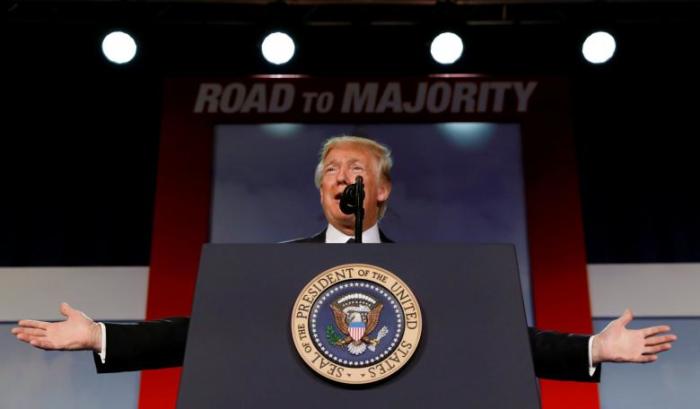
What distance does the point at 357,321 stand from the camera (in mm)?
1202

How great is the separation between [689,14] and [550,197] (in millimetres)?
1201

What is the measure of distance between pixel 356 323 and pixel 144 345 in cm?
48

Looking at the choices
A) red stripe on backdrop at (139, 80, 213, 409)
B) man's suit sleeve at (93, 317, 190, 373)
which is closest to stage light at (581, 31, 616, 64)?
red stripe on backdrop at (139, 80, 213, 409)

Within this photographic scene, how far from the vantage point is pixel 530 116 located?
407cm


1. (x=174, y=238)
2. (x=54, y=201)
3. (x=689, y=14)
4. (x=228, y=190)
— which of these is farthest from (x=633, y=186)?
(x=54, y=201)

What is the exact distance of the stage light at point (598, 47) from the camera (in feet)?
12.3

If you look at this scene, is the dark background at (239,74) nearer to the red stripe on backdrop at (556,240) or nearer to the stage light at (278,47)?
the red stripe on backdrop at (556,240)

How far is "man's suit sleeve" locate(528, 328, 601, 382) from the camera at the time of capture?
1455 mm

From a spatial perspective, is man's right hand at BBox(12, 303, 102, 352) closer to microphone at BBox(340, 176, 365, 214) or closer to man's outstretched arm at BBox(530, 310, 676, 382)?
microphone at BBox(340, 176, 365, 214)

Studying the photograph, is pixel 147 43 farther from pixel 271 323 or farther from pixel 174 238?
pixel 271 323

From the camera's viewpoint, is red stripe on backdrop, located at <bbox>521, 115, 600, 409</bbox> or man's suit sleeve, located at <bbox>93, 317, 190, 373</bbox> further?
red stripe on backdrop, located at <bbox>521, 115, 600, 409</bbox>

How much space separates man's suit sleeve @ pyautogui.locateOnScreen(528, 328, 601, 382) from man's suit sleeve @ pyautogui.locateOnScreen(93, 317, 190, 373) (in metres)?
0.63

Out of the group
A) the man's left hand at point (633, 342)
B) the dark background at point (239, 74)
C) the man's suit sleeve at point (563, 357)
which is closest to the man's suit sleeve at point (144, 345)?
the man's suit sleeve at point (563, 357)

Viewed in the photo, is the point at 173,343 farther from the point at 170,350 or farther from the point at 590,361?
the point at 590,361
